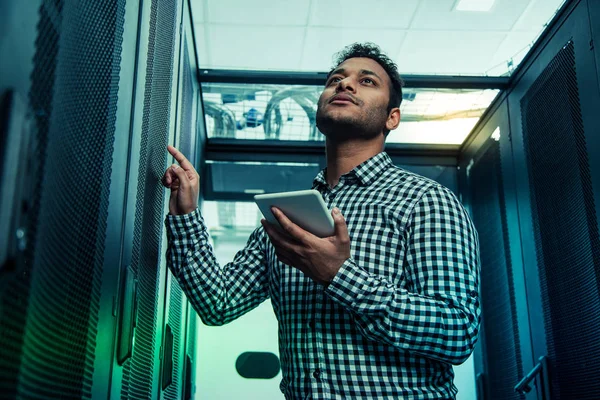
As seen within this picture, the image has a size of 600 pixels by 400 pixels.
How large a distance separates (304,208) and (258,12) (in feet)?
7.73

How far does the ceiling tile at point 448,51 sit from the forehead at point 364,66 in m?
1.66

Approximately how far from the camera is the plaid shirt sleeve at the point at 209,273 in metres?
1.38

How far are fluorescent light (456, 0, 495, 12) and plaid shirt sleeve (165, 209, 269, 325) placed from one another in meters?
2.14

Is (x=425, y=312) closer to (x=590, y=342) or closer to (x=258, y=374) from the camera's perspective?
(x=590, y=342)

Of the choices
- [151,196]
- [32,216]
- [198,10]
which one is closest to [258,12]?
[198,10]

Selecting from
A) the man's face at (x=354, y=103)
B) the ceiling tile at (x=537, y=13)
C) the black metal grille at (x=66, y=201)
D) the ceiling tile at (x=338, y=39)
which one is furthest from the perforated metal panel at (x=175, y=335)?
the ceiling tile at (x=537, y=13)

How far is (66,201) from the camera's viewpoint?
2.05 ft

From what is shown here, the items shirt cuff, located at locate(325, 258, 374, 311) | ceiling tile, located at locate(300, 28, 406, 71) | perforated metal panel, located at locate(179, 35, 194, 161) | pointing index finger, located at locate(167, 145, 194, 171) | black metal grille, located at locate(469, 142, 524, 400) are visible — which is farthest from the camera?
ceiling tile, located at locate(300, 28, 406, 71)

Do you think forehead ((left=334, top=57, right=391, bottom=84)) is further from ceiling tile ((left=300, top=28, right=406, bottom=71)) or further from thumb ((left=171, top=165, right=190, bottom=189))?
ceiling tile ((left=300, top=28, right=406, bottom=71))

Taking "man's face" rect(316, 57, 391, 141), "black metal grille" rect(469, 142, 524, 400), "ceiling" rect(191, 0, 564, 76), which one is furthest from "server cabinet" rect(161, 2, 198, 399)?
"ceiling" rect(191, 0, 564, 76)

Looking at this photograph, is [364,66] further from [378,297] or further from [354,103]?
[378,297]

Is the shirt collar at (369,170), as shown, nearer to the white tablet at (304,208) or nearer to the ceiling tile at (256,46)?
the white tablet at (304,208)

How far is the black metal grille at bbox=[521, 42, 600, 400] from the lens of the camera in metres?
1.53

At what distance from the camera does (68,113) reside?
0.62 meters
